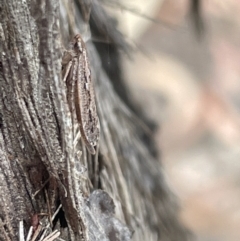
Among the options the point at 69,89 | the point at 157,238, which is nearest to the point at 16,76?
the point at 69,89

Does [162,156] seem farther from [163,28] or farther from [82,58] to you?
[82,58]

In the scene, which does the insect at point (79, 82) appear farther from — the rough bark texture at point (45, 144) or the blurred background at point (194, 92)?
the blurred background at point (194, 92)

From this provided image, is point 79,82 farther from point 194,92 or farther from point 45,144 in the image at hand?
point 194,92

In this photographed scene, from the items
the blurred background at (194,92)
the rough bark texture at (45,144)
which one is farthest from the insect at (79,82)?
the blurred background at (194,92)

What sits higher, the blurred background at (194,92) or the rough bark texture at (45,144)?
the blurred background at (194,92)

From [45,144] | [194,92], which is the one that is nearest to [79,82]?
[45,144]
